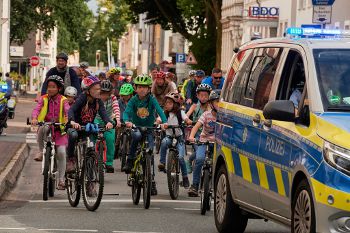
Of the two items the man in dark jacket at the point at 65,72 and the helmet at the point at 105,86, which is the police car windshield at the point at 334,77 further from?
the man in dark jacket at the point at 65,72

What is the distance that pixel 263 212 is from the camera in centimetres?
1209

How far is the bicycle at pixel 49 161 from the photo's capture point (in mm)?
17906

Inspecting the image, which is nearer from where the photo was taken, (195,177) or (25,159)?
(195,177)

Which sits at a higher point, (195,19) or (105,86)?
(195,19)

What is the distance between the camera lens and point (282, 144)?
11.2 m

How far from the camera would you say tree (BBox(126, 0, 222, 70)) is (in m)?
74.0

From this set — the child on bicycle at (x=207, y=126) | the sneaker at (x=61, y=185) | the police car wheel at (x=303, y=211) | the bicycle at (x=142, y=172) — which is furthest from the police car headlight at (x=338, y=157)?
the sneaker at (x=61, y=185)

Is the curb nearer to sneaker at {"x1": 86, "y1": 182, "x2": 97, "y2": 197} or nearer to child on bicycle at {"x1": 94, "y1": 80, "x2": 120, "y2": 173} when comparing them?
child on bicycle at {"x1": 94, "y1": 80, "x2": 120, "y2": 173}

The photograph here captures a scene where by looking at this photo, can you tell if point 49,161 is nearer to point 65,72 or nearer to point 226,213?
point 65,72

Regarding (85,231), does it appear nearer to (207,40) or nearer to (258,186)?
(258,186)

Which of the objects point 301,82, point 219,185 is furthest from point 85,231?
point 301,82

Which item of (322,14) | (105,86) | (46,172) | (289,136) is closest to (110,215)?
(46,172)

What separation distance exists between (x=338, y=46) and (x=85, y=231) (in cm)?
366

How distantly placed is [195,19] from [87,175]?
215ft
